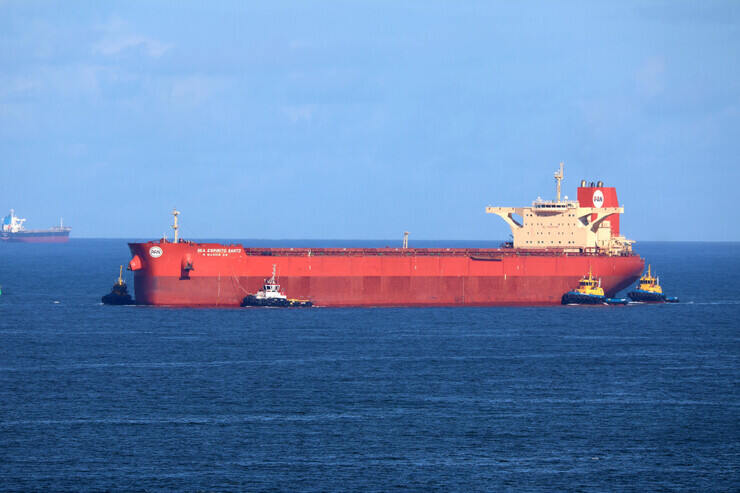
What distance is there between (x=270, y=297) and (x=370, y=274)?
6.53 metres

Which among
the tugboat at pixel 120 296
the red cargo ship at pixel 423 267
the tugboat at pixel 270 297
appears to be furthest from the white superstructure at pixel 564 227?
the tugboat at pixel 120 296

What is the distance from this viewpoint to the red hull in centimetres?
5700

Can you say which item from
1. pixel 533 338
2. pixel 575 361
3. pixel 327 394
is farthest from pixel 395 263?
pixel 327 394

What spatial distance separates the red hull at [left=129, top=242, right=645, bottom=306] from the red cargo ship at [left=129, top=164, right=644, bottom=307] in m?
0.06

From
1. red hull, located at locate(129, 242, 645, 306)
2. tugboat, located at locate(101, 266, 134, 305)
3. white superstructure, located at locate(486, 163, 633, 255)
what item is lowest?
tugboat, located at locate(101, 266, 134, 305)

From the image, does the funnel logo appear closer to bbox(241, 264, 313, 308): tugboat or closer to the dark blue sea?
the dark blue sea

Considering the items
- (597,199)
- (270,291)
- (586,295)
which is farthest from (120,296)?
(597,199)

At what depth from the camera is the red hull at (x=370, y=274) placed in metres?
57.0

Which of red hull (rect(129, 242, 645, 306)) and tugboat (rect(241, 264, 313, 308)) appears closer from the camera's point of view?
red hull (rect(129, 242, 645, 306))

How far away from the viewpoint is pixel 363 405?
33.8 meters

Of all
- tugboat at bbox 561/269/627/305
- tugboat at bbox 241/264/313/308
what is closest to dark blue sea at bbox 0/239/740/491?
tugboat at bbox 241/264/313/308

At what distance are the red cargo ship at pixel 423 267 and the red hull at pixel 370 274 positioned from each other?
6 cm

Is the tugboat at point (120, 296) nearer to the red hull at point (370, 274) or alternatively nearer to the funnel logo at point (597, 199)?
the red hull at point (370, 274)

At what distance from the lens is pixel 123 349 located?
45.1 meters
